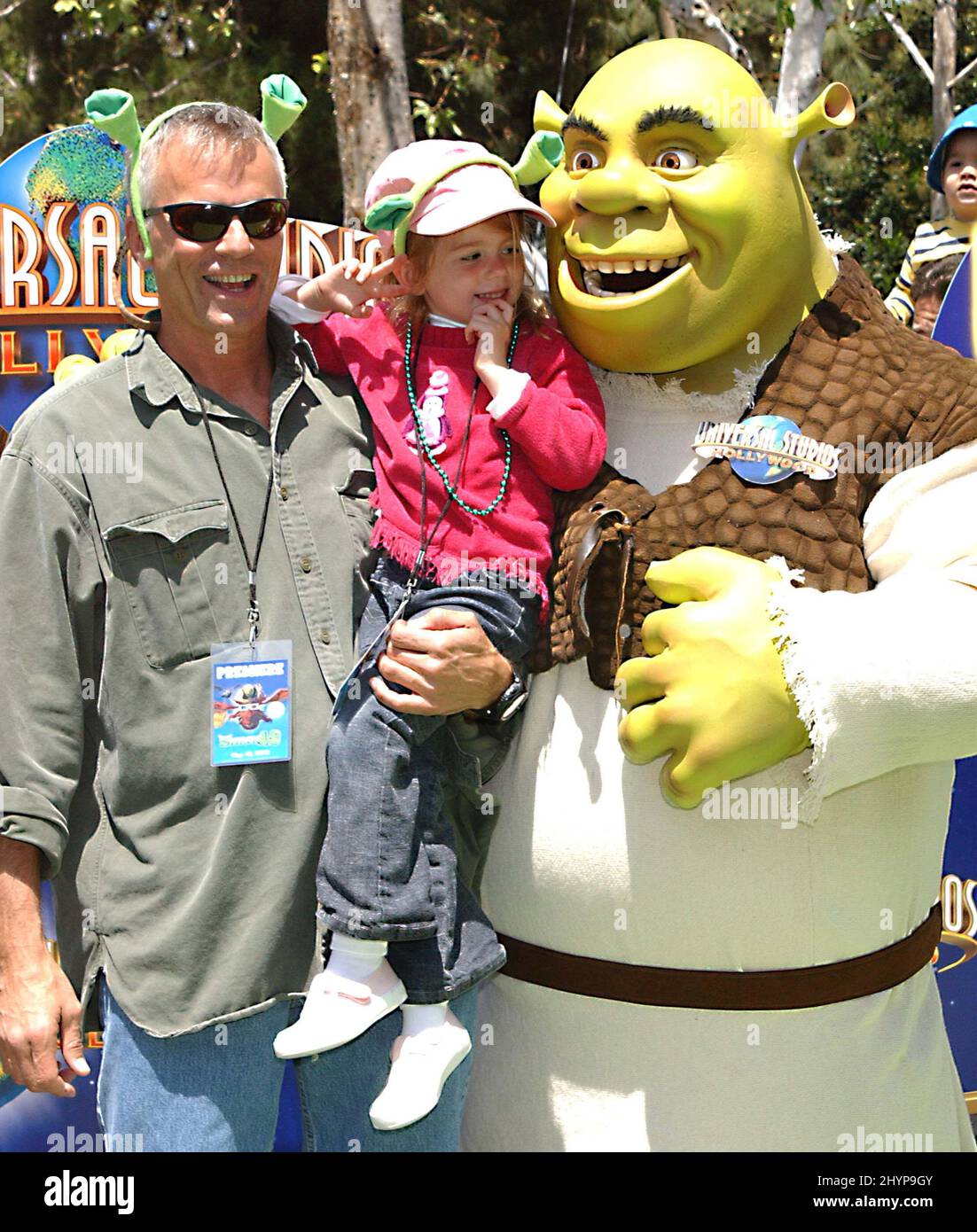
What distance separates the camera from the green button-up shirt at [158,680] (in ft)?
7.57

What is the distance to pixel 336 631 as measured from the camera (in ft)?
7.99

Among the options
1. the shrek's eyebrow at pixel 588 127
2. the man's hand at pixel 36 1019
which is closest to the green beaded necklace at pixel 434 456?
the shrek's eyebrow at pixel 588 127

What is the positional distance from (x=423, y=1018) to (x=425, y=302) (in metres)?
1.18

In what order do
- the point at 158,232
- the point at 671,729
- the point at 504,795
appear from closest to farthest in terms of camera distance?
the point at 671,729
the point at 158,232
the point at 504,795

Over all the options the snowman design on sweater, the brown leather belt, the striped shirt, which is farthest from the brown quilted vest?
the striped shirt

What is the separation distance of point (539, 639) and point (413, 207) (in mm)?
736

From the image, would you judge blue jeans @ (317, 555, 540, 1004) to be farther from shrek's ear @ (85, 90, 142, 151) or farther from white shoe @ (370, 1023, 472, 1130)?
shrek's ear @ (85, 90, 142, 151)

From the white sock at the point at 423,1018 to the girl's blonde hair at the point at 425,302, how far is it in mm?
1109

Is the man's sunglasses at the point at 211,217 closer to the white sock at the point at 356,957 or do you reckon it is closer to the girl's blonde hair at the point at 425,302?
the girl's blonde hair at the point at 425,302

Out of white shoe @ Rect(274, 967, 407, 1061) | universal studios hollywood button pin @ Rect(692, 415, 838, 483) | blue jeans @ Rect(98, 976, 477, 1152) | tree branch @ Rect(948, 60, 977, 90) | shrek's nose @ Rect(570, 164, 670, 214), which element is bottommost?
blue jeans @ Rect(98, 976, 477, 1152)

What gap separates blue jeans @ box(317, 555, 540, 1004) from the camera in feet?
7.58

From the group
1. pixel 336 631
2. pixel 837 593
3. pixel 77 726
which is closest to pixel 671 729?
pixel 837 593

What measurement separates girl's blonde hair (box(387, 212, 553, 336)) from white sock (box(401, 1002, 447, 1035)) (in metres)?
1.11
